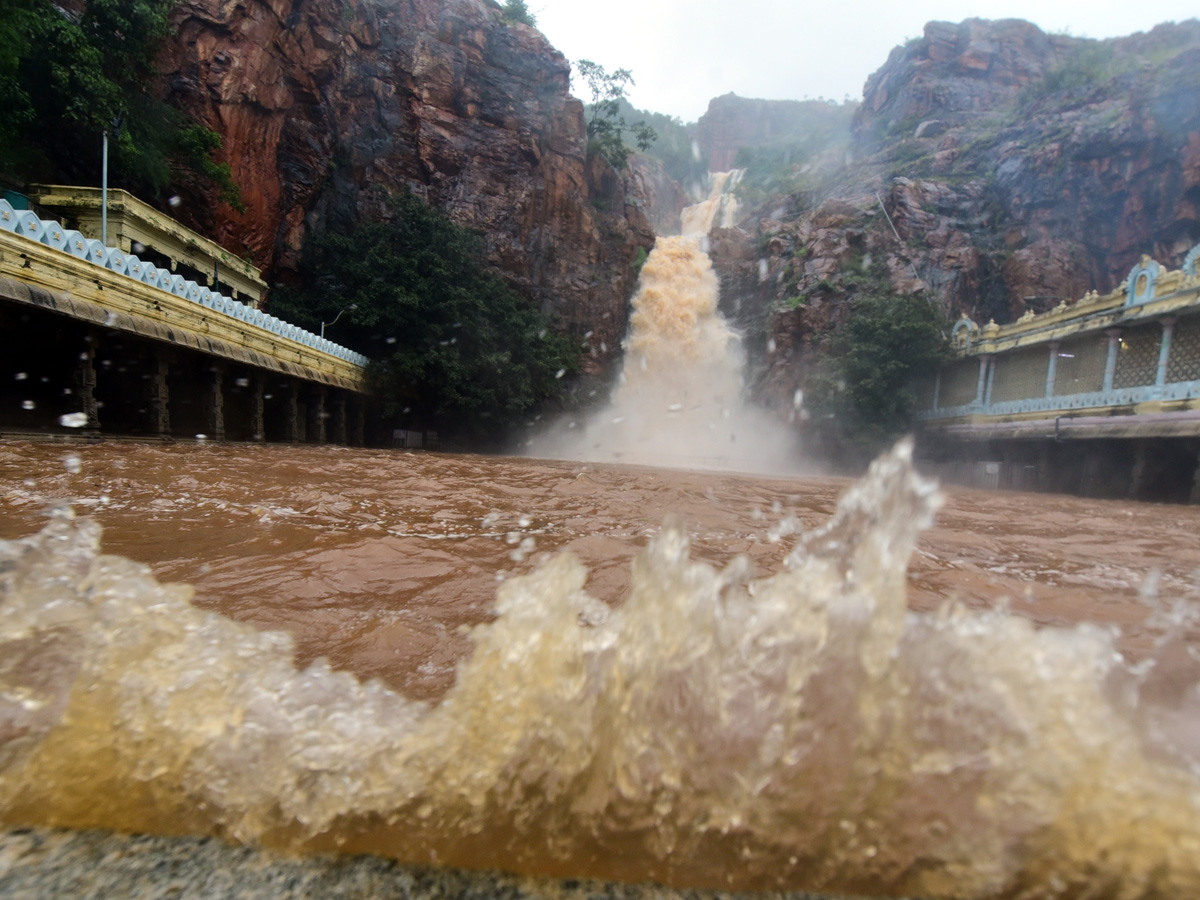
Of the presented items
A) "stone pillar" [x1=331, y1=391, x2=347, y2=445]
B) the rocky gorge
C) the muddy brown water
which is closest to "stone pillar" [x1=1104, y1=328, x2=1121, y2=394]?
the rocky gorge

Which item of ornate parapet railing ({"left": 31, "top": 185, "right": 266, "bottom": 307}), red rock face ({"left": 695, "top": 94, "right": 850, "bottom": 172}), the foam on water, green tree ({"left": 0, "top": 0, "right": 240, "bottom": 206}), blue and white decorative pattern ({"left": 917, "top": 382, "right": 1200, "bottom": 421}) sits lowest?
the foam on water

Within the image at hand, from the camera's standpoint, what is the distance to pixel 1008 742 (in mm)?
1265

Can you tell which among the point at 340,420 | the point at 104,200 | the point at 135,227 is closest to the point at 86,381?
the point at 104,200

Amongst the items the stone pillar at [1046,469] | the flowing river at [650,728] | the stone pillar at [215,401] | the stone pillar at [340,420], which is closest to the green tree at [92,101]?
the stone pillar at [215,401]

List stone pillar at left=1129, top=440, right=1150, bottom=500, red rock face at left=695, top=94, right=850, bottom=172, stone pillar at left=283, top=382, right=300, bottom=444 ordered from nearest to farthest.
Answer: stone pillar at left=1129, top=440, right=1150, bottom=500
stone pillar at left=283, top=382, right=300, bottom=444
red rock face at left=695, top=94, right=850, bottom=172

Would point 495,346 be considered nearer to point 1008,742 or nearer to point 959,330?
point 959,330

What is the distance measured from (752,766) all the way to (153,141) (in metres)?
17.3

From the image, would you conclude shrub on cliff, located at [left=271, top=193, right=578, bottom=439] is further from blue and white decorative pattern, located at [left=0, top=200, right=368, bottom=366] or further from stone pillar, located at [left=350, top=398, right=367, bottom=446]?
blue and white decorative pattern, located at [left=0, top=200, right=368, bottom=366]

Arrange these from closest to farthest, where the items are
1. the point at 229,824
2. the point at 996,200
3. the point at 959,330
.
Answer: the point at 229,824 → the point at 959,330 → the point at 996,200

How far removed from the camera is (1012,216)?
23359 millimetres

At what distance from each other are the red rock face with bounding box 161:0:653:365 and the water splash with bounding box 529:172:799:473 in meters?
1.55

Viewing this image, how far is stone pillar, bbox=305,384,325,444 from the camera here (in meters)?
15.1

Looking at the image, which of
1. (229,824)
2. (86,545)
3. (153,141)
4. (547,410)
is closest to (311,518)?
(86,545)

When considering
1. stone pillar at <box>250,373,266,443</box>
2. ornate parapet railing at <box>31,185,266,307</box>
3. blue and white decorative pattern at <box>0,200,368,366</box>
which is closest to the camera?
blue and white decorative pattern at <box>0,200,368,366</box>
